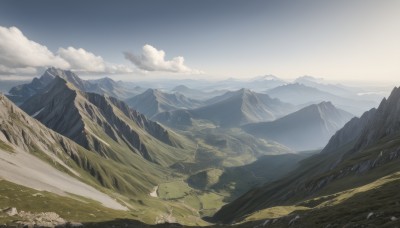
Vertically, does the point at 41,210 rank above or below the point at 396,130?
below

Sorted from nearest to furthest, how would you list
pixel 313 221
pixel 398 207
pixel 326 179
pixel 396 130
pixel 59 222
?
pixel 398 207, pixel 313 221, pixel 59 222, pixel 326 179, pixel 396 130

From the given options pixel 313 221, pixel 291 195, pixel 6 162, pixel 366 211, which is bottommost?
pixel 291 195

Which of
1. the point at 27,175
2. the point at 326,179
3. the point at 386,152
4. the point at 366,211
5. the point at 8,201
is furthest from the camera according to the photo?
the point at 27,175

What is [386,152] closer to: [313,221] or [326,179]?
[326,179]

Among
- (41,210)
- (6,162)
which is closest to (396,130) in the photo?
(41,210)

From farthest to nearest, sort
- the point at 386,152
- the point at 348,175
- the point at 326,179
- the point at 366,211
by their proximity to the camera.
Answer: the point at 326,179, the point at 348,175, the point at 386,152, the point at 366,211

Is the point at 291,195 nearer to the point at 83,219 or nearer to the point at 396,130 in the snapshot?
the point at 396,130

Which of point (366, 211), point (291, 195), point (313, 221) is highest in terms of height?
point (366, 211)

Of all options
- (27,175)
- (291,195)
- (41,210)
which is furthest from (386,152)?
(27,175)

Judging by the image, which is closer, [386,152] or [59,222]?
[59,222]
